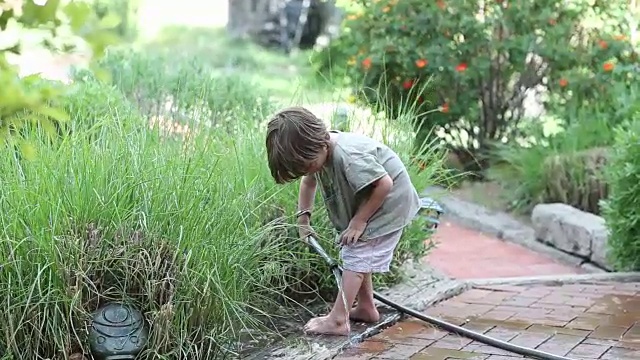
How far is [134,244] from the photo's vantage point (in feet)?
11.1

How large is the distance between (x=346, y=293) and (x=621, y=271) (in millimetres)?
2265

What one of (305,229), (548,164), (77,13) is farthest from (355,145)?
(548,164)

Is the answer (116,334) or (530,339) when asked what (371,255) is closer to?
(530,339)

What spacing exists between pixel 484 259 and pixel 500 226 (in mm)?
880

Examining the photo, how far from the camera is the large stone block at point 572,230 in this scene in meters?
6.38

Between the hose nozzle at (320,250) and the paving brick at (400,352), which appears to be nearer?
the paving brick at (400,352)

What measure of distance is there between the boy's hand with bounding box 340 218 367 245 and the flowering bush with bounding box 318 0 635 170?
437cm

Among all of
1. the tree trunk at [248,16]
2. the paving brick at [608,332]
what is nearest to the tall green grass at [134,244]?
the paving brick at [608,332]

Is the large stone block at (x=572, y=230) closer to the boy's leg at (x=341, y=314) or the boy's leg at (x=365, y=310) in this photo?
the boy's leg at (x=365, y=310)

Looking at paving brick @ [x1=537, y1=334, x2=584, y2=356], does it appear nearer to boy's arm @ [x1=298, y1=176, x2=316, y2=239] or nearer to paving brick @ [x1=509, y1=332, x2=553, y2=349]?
paving brick @ [x1=509, y1=332, x2=553, y2=349]

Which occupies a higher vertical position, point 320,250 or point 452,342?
point 320,250

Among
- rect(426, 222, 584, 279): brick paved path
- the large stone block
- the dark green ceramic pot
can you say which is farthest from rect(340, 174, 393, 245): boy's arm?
the large stone block

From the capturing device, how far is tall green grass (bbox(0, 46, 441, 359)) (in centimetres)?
328

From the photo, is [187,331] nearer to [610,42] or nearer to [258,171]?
[258,171]
